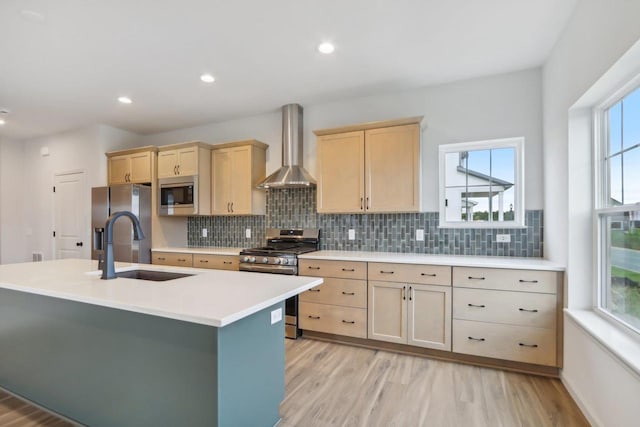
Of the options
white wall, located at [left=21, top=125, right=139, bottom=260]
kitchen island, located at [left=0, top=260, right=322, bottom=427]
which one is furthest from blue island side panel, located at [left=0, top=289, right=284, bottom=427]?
white wall, located at [left=21, top=125, right=139, bottom=260]

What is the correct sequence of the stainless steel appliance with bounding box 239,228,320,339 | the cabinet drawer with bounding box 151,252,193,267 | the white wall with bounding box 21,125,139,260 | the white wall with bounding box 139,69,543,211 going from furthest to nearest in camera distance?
the white wall with bounding box 21,125,139,260, the cabinet drawer with bounding box 151,252,193,267, the stainless steel appliance with bounding box 239,228,320,339, the white wall with bounding box 139,69,543,211

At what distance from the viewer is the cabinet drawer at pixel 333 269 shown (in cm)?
303

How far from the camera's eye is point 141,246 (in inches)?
165

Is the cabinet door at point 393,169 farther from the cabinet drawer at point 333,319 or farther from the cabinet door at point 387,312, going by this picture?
the cabinet drawer at point 333,319

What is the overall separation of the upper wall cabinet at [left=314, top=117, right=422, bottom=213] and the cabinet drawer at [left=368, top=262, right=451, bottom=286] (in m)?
0.61

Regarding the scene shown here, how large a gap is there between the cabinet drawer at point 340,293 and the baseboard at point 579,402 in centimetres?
155

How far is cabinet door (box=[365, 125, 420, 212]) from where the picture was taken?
3135 mm

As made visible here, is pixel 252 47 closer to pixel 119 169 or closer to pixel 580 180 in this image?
pixel 580 180

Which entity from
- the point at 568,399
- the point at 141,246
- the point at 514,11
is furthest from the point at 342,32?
the point at 141,246

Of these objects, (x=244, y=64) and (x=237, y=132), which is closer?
(x=244, y=64)

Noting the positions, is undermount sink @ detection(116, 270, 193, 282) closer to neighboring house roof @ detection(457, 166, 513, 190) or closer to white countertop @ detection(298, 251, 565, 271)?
white countertop @ detection(298, 251, 565, 271)

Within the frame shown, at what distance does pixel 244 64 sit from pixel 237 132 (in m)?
1.62

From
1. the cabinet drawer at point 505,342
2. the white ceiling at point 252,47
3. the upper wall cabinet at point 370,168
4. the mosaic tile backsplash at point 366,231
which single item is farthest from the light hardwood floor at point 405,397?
the white ceiling at point 252,47

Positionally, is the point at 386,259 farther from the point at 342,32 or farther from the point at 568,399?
the point at 342,32
